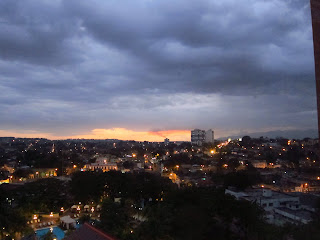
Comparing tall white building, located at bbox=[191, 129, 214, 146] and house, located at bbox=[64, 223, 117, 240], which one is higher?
tall white building, located at bbox=[191, 129, 214, 146]

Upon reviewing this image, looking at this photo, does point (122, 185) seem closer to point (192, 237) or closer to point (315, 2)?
point (192, 237)

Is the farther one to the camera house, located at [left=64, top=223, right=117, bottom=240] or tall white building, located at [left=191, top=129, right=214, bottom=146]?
tall white building, located at [left=191, top=129, right=214, bottom=146]

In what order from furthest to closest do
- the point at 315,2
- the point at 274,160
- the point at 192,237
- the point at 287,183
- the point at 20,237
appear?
the point at 274,160
the point at 287,183
the point at 20,237
the point at 192,237
the point at 315,2

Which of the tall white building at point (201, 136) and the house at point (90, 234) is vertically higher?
the tall white building at point (201, 136)

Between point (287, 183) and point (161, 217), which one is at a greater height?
point (161, 217)

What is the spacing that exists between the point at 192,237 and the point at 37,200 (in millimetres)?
10719

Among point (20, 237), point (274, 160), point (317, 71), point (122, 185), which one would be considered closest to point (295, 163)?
point (274, 160)

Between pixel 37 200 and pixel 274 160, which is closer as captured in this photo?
pixel 37 200

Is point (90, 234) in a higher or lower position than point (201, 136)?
lower

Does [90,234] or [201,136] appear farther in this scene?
[201,136]

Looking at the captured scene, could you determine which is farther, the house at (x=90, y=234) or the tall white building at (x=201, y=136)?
the tall white building at (x=201, y=136)

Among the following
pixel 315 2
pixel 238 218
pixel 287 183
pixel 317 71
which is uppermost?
pixel 315 2

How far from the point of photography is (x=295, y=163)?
3559 centimetres

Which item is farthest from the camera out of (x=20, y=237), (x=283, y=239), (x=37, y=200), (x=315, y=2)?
(x=37, y=200)
